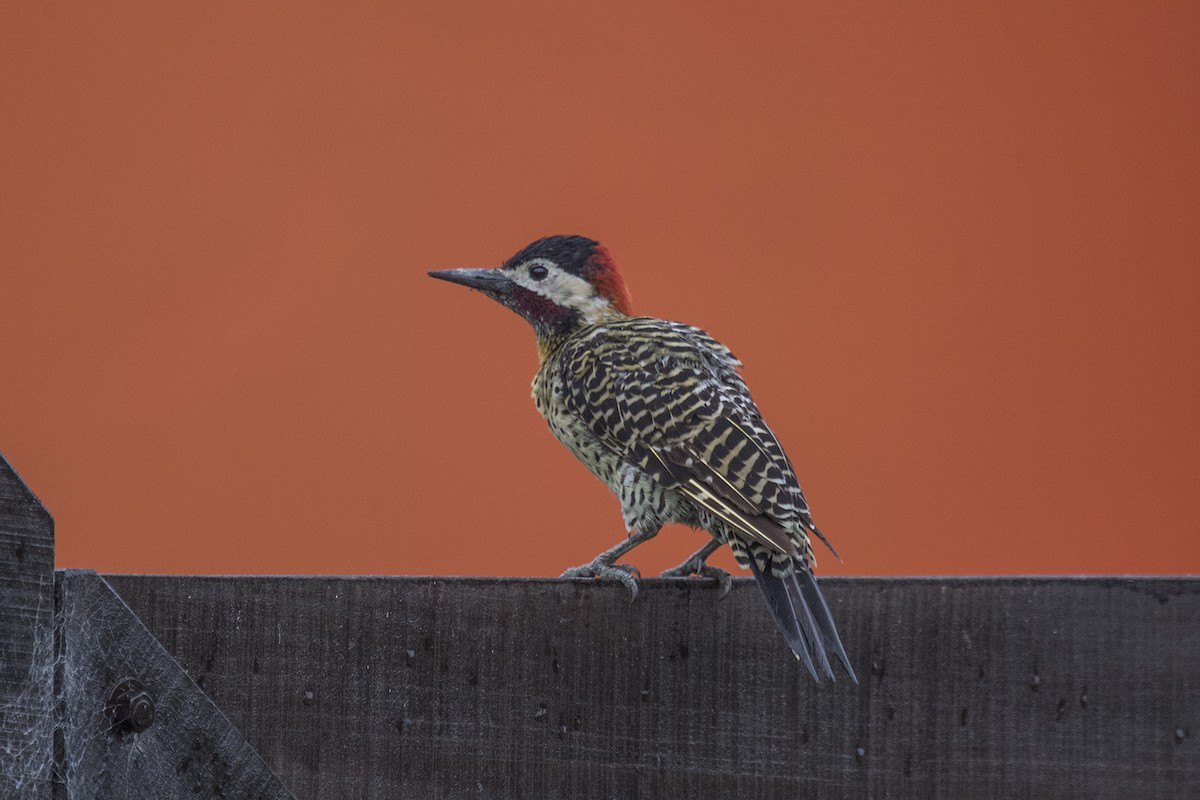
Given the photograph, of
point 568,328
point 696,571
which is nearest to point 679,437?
point 696,571

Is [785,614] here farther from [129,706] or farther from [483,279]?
[483,279]

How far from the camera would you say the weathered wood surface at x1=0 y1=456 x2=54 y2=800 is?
1212mm

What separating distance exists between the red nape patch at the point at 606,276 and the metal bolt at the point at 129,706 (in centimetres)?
185

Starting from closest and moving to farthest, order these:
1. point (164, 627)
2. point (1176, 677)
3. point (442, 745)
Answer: point (1176, 677) → point (442, 745) → point (164, 627)

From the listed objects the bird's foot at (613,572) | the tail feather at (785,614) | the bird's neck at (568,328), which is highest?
the bird's neck at (568,328)

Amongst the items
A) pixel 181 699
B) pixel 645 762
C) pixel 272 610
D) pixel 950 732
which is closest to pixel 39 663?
pixel 181 699

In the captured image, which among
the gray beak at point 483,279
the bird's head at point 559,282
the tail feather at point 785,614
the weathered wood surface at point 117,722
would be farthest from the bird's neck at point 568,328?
the weathered wood surface at point 117,722

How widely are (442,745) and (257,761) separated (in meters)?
0.43

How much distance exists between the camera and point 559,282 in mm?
2957

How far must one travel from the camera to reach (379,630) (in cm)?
175

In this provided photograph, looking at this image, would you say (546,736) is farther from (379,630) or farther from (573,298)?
(573,298)

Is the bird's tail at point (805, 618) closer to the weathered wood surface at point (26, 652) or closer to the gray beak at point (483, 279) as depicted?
the weathered wood surface at point (26, 652)

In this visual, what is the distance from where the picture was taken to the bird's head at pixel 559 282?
2.95 meters

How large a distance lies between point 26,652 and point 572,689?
0.68 metres
